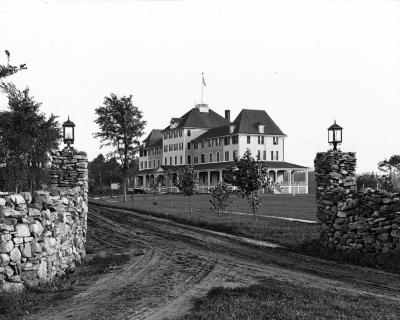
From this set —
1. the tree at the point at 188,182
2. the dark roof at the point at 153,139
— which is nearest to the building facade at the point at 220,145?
the dark roof at the point at 153,139

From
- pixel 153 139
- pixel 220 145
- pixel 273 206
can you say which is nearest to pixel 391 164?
pixel 273 206

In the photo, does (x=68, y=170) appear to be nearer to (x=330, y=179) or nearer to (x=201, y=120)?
(x=330, y=179)

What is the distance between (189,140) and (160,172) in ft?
24.1

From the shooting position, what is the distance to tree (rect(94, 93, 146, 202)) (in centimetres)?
4981

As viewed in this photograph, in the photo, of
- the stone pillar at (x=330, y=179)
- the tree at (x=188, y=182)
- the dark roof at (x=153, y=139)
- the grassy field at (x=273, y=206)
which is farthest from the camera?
the dark roof at (x=153, y=139)

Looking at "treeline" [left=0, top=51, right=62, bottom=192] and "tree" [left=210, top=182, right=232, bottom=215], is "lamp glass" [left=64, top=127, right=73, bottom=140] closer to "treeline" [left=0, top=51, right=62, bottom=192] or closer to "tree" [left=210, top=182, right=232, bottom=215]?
"treeline" [left=0, top=51, right=62, bottom=192]

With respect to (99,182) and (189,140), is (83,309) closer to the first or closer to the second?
(189,140)

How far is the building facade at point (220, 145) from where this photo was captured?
6650 cm

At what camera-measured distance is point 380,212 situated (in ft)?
42.3

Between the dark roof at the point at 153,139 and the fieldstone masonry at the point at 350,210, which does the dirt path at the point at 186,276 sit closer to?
the fieldstone masonry at the point at 350,210

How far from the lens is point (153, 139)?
314 feet

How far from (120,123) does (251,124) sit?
80.4 ft

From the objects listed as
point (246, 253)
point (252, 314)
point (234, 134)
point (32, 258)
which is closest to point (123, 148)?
point (234, 134)

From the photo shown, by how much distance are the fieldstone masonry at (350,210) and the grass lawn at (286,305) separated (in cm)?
455
